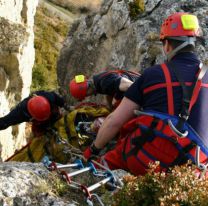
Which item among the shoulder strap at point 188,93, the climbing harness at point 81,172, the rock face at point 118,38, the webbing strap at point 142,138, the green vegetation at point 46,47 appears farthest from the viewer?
the green vegetation at point 46,47

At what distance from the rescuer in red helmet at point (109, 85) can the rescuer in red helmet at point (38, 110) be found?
0.64 meters

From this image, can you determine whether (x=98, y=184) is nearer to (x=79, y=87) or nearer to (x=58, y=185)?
(x=58, y=185)

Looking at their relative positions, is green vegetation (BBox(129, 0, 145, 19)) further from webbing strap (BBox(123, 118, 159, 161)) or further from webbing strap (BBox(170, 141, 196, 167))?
webbing strap (BBox(170, 141, 196, 167))

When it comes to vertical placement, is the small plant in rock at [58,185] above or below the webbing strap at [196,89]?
below

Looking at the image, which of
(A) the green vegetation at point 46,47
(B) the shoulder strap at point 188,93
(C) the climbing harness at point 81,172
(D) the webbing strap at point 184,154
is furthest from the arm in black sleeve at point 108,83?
(A) the green vegetation at point 46,47

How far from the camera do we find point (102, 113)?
8.69 meters

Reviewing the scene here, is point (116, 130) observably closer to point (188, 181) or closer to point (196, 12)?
point (188, 181)

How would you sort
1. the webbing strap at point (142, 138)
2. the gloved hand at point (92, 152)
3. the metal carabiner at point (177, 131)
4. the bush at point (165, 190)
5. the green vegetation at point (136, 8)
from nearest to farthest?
the bush at point (165, 190) → the metal carabiner at point (177, 131) → the webbing strap at point (142, 138) → the gloved hand at point (92, 152) → the green vegetation at point (136, 8)

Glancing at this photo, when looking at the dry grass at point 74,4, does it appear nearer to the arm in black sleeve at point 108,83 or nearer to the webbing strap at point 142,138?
the arm in black sleeve at point 108,83

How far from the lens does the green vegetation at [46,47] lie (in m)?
35.5

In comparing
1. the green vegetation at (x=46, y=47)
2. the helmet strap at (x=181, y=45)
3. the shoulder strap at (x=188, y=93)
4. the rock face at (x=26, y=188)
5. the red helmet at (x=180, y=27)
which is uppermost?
the red helmet at (x=180, y=27)

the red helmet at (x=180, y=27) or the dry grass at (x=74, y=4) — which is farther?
the dry grass at (x=74, y=4)

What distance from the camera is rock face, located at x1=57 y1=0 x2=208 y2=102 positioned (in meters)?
10.8

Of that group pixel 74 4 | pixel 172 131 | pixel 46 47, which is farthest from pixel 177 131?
pixel 74 4
